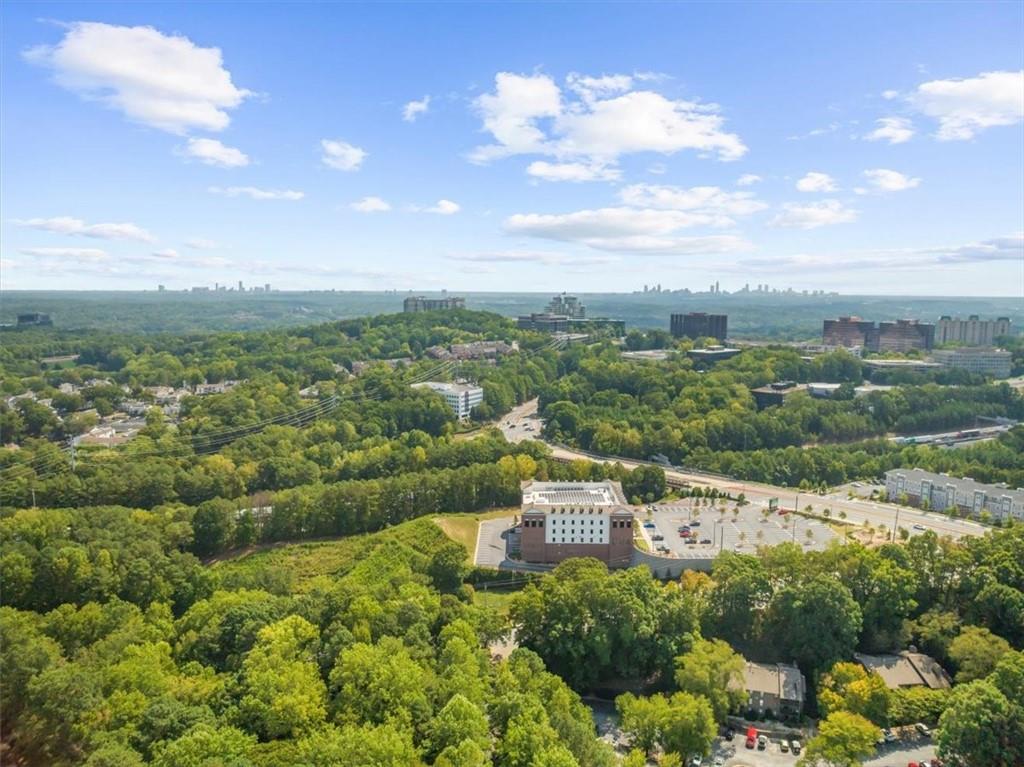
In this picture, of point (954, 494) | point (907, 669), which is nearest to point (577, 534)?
point (907, 669)

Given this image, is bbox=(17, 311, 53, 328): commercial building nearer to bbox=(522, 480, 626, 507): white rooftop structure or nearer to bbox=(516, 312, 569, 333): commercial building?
bbox=(516, 312, 569, 333): commercial building

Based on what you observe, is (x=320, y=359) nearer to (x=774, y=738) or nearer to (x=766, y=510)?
(x=766, y=510)

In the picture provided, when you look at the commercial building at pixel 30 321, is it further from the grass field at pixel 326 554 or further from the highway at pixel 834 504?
the highway at pixel 834 504

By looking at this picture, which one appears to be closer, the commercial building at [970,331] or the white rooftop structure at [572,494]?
the white rooftop structure at [572,494]

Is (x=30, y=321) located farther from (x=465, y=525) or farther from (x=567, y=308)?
(x=465, y=525)

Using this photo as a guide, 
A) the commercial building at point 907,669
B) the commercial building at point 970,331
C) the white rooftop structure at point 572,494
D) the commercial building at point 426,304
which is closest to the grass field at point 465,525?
the white rooftop structure at point 572,494

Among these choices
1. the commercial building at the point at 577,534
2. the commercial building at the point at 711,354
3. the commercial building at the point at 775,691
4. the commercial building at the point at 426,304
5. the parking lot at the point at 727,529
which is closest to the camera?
the commercial building at the point at 775,691
